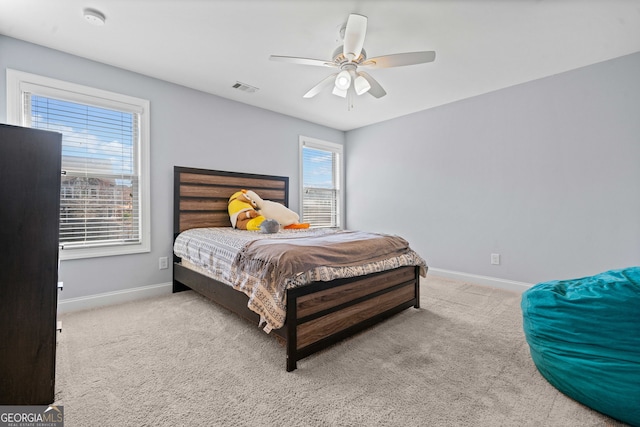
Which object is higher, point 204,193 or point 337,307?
point 204,193

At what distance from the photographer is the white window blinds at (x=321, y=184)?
477 centimetres

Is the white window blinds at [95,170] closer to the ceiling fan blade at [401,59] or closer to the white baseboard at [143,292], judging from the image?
the white baseboard at [143,292]

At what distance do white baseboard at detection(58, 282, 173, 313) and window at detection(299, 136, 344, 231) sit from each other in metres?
2.27

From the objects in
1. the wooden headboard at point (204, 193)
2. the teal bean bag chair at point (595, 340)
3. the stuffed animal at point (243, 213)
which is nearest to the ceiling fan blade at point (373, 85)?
the stuffed animal at point (243, 213)

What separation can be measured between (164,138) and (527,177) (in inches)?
165

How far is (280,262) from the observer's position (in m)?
1.75

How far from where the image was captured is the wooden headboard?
329 centimetres

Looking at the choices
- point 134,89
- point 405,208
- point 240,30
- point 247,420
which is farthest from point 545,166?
point 134,89

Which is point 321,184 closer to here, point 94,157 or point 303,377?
point 94,157

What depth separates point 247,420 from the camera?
132cm

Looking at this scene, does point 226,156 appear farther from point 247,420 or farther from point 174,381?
point 247,420

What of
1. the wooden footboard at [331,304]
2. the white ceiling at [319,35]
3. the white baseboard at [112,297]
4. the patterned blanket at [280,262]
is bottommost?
the white baseboard at [112,297]

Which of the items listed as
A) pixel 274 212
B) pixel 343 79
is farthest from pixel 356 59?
pixel 274 212

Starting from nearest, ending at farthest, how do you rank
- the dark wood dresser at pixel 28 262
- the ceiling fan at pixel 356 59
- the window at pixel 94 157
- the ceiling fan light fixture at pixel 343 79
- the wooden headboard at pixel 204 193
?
the dark wood dresser at pixel 28 262, the ceiling fan at pixel 356 59, the ceiling fan light fixture at pixel 343 79, the window at pixel 94 157, the wooden headboard at pixel 204 193
